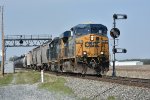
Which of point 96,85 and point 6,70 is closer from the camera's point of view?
point 96,85

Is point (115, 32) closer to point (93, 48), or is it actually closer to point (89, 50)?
point (93, 48)

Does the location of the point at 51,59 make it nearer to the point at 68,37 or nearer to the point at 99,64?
the point at 68,37

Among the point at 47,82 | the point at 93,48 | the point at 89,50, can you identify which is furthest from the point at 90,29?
the point at 47,82

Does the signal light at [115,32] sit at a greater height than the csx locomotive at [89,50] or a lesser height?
greater

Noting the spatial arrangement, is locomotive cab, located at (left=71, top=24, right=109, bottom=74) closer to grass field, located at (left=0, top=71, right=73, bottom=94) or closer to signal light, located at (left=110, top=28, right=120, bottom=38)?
signal light, located at (left=110, top=28, right=120, bottom=38)

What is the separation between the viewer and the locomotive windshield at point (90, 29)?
3003cm

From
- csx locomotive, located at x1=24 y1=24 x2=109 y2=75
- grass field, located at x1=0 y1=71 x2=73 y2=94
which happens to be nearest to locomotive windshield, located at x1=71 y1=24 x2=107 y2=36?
csx locomotive, located at x1=24 y1=24 x2=109 y2=75

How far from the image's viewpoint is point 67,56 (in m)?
32.9

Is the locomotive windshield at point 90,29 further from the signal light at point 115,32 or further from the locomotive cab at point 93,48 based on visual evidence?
the signal light at point 115,32

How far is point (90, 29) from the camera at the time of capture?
3005 centimetres

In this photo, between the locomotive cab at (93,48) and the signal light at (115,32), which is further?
the locomotive cab at (93,48)

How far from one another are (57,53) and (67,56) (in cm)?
596

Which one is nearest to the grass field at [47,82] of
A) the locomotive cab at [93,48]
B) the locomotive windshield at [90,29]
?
the locomotive cab at [93,48]

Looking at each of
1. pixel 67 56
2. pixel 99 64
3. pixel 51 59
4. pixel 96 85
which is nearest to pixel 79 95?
pixel 96 85
